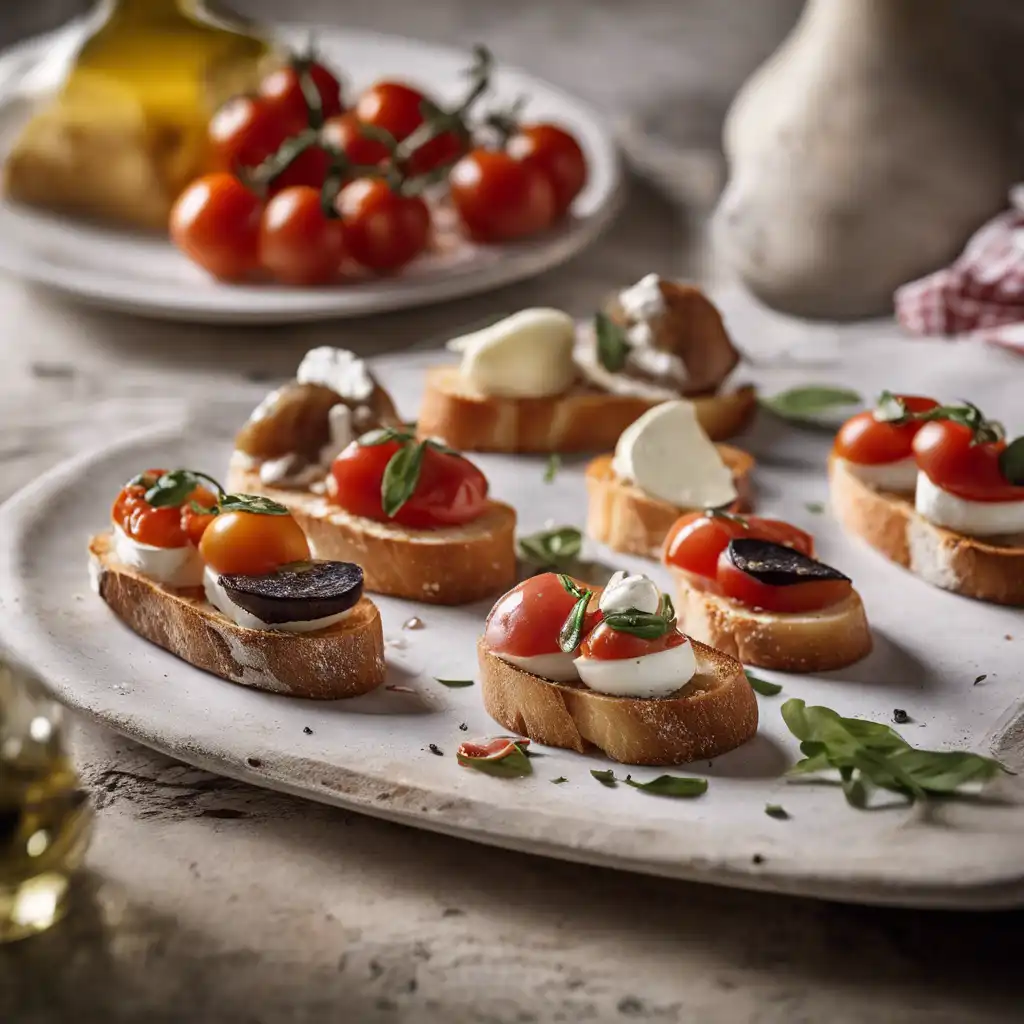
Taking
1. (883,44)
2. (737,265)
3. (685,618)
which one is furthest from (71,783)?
(883,44)

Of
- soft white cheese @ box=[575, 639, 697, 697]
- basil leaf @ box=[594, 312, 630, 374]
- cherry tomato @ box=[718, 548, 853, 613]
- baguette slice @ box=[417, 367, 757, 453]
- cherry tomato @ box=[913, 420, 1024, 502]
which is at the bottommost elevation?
baguette slice @ box=[417, 367, 757, 453]

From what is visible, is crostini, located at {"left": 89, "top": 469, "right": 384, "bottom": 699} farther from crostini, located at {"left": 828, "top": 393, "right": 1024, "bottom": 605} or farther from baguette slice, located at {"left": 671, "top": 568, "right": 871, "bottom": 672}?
crostini, located at {"left": 828, "top": 393, "right": 1024, "bottom": 605}

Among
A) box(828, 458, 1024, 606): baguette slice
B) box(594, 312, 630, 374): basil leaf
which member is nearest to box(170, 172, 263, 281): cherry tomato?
box(594, 312, 630, 374): basil leaf

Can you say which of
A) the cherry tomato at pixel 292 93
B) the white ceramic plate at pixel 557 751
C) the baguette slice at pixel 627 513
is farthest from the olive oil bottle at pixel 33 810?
the cherry tomato at pixel 292 93

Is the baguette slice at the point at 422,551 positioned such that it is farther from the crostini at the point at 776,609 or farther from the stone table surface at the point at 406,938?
the stone table surface at the point at 406,938

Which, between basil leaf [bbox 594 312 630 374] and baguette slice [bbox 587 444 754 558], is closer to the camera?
baguette slice [bbox 587 444 754 558]

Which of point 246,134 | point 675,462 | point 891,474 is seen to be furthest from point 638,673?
point 246,134

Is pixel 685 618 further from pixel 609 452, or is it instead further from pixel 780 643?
pixel 609 452

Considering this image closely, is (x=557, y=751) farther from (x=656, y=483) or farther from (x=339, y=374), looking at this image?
(x=339, y=374)
